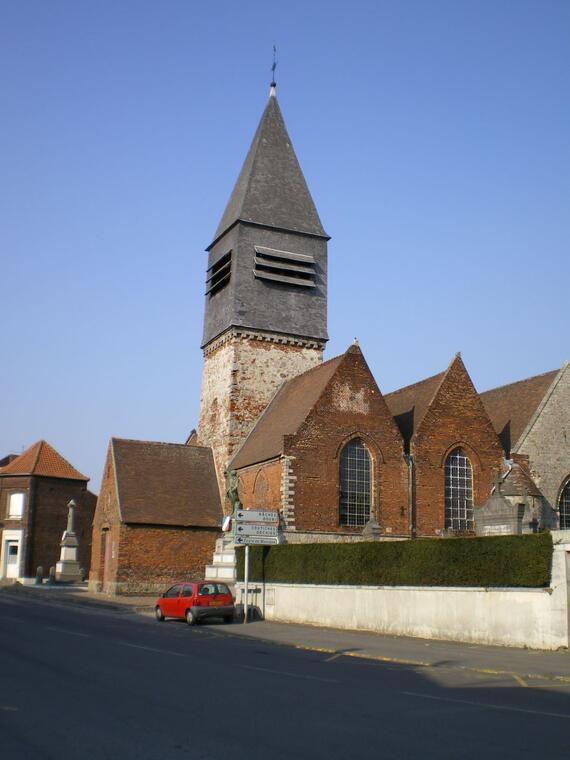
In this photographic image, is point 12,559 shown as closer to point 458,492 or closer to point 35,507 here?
point 35,507

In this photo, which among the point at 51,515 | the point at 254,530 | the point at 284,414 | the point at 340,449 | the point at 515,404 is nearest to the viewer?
the point at 254,530

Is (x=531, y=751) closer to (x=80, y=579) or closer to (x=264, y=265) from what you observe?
(x=264, y=265)

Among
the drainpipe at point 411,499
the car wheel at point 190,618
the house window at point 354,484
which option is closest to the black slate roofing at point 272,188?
the house window at point 354,484

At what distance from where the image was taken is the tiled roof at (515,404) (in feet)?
115

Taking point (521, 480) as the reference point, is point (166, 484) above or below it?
below

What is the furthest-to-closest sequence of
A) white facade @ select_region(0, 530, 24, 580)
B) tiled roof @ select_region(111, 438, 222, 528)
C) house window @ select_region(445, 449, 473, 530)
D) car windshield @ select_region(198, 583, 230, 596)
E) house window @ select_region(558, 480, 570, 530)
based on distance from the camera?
white facade @ select_region(0, 530, 24, 580)
tiled roof @ select_region(111, 438, 222, 528)
house window @ select_region(445, 449, 473, 530)
house window @ select_region(558, 480, 570, 530)
car windshield @ select_region(198, 583, 230, 596)

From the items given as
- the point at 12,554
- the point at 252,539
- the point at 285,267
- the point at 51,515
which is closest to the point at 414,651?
the point at 252,539

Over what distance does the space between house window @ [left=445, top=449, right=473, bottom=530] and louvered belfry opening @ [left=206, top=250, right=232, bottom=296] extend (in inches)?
555

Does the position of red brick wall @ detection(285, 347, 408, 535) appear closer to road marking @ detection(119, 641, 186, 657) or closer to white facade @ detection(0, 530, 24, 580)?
road marking @ detection(119, 641, 186, 657)

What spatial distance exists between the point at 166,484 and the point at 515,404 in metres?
15.9

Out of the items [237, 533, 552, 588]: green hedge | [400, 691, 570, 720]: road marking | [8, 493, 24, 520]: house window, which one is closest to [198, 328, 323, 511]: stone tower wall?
[237, 533, 552, 588]: green hedge

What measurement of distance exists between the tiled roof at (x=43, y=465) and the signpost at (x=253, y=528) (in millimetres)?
32005

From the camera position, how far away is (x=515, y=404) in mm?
36875

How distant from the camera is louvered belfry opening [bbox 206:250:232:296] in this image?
1591 inches
